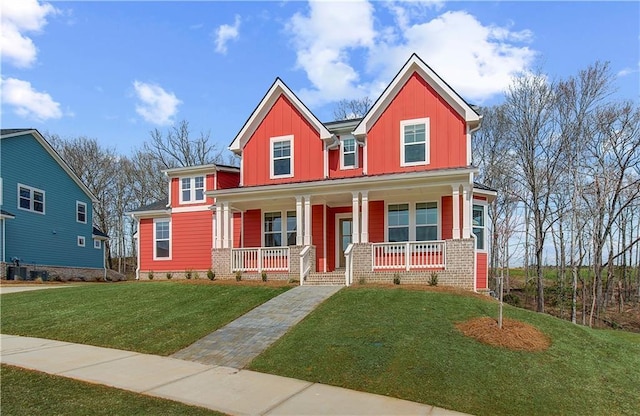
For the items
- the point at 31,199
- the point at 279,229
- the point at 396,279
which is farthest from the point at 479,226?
the point at 31,199

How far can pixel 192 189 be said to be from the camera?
67.3ft

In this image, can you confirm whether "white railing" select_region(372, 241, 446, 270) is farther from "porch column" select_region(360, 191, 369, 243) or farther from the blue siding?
the blue siding

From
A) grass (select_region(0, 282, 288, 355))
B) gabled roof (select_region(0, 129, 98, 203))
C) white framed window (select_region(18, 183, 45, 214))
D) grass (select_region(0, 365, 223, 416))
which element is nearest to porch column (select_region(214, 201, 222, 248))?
grass (select_region(0, 282, 288, 355))

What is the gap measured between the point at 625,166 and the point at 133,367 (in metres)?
23.1

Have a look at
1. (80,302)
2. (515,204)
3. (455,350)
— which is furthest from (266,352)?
(515,204)

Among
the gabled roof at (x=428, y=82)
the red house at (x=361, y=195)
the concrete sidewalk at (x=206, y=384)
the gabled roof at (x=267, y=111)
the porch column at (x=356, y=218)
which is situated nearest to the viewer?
the concrete sidewalk at (x=206, y=384)

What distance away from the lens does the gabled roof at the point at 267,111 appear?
17484mm

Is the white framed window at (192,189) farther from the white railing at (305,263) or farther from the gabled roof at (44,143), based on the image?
the gabled roof at (44,143)

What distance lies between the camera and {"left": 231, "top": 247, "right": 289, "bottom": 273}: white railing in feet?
54.4

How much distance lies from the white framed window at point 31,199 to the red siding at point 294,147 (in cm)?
1445

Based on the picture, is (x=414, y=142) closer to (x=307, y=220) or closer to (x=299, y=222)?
(x=307, y=220)

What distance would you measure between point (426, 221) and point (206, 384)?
11.2 meters

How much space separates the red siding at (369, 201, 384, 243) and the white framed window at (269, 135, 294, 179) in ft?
12.1

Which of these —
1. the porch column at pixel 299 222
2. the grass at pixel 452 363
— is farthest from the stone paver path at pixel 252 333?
the porch column at pixel 299 222
